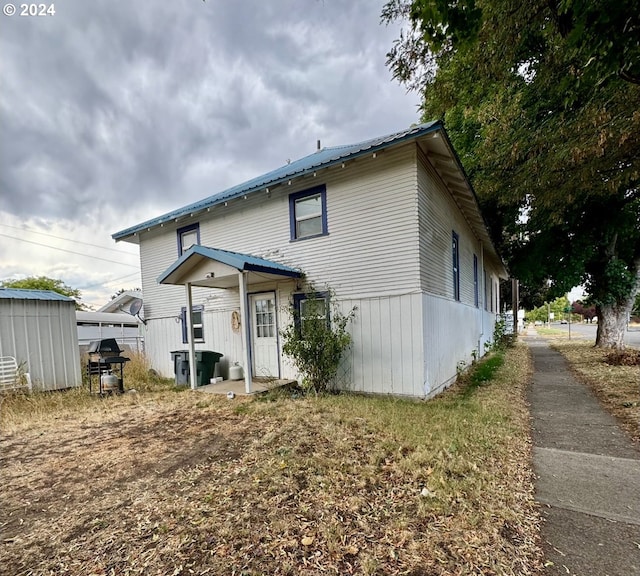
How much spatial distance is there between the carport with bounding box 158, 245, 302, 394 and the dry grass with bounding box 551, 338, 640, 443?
6193 mm

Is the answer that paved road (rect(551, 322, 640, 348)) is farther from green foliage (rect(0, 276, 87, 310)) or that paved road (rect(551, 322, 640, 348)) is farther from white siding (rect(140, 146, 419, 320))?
green foliage (rect(0, 276, 87, 310))

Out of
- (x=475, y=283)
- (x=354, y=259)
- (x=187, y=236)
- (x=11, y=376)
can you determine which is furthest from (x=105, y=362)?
(x=475, y=283)

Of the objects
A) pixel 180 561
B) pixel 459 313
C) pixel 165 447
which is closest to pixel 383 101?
pixel 459 313

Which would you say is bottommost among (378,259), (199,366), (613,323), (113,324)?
(113,324)

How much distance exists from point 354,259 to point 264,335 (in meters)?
3.19

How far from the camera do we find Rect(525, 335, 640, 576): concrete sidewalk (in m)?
2.17

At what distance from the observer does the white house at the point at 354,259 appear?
639cm

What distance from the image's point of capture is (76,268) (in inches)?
1494

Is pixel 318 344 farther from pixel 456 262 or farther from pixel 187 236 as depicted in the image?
pixel 187 236

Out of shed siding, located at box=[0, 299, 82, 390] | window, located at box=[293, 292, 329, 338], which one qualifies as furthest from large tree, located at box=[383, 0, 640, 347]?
shed siding, located at box=[0, 299, 82, 390]

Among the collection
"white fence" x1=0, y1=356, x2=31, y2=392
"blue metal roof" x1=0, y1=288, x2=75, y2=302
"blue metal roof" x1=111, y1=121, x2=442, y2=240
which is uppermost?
"blue metal roof" x1=111, y1=121, x2=442, y2=240

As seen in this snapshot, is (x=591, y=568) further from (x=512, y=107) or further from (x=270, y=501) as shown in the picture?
(x=512, y=107)

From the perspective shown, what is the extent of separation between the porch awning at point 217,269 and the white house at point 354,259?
30 millimetres

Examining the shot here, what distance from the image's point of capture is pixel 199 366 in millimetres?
8445
